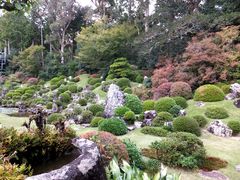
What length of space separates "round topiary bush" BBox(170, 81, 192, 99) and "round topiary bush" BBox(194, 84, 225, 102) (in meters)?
0.79

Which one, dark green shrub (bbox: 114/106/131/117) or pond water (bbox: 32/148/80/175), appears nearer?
pond water (bbox: 32/148/80/175)

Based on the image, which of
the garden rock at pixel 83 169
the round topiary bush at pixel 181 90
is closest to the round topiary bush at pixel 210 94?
the round topiary bush at pixel 181 90

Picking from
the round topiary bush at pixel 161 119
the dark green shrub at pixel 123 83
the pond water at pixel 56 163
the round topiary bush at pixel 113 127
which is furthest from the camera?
the dark green shrub at pixel 123 83

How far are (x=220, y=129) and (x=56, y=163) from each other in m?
9.00

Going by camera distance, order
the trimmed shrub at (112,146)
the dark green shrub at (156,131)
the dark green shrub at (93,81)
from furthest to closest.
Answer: the dark green shrub at (93,81), the dark green shrub at (156,131), the trimmed shrub at (112,146)

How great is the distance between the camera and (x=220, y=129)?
10867 mm

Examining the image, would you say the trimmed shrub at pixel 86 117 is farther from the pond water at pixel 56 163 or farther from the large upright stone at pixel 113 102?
the pond water at pixel 56 163

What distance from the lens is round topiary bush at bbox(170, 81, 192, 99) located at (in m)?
14.9

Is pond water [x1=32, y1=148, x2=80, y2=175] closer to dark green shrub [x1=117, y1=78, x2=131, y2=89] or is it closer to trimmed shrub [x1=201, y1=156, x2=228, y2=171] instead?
trimmed shrub [x1=201, y1=156, x2=228, y2=171]

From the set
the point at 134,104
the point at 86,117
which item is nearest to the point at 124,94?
the point at 134,104

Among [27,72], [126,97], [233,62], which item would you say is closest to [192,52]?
[233,62]

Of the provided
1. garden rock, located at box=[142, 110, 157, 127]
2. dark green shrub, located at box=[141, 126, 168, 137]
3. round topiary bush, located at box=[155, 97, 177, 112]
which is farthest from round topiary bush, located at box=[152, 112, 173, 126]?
round topiary bush, located at box=[155, 97, 177, 112]

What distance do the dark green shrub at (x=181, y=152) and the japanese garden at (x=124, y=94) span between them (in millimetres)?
29

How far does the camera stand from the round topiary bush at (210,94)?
1391 cm
